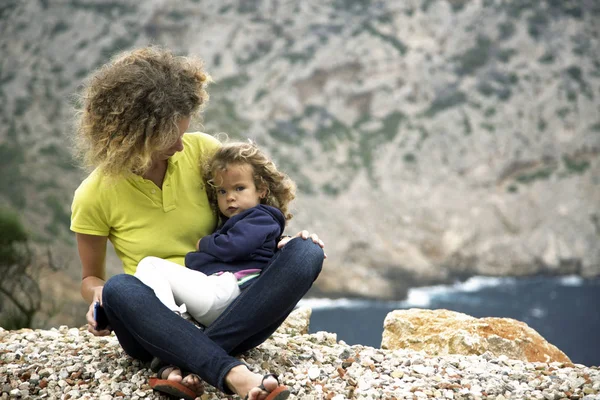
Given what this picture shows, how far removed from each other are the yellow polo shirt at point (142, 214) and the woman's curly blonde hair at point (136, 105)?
0.16m

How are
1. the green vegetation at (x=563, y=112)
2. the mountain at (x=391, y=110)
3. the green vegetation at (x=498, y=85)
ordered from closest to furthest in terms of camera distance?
the mountain at (x=391, y=110)
the green vegetation at (x=563, y=112)
the green vegetation at (x=498, y=85)

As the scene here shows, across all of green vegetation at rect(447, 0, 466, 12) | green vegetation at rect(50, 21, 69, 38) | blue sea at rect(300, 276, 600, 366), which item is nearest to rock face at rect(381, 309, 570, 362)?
blue sea at rect(300, 276, 600, 366)

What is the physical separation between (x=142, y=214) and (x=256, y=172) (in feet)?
2.00

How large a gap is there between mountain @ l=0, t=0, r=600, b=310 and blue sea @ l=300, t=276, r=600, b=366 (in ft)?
2.90

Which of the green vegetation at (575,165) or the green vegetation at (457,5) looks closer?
the green vegetation at (575,165)

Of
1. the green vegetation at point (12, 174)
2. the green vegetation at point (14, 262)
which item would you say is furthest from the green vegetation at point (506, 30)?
the green vegetation at point (14, 262)

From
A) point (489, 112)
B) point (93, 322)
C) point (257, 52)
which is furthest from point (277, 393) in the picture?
point (257, 52)

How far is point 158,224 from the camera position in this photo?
A: 11.3 feet

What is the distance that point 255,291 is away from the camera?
3.05 metres

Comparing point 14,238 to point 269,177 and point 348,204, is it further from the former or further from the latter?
point 348,204

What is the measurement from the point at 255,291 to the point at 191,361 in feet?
1.37

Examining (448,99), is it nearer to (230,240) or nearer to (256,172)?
(256,172)

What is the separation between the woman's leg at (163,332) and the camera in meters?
2.82

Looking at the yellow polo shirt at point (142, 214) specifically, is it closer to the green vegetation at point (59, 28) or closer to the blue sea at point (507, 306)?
the blue sea at point (507, 306)
